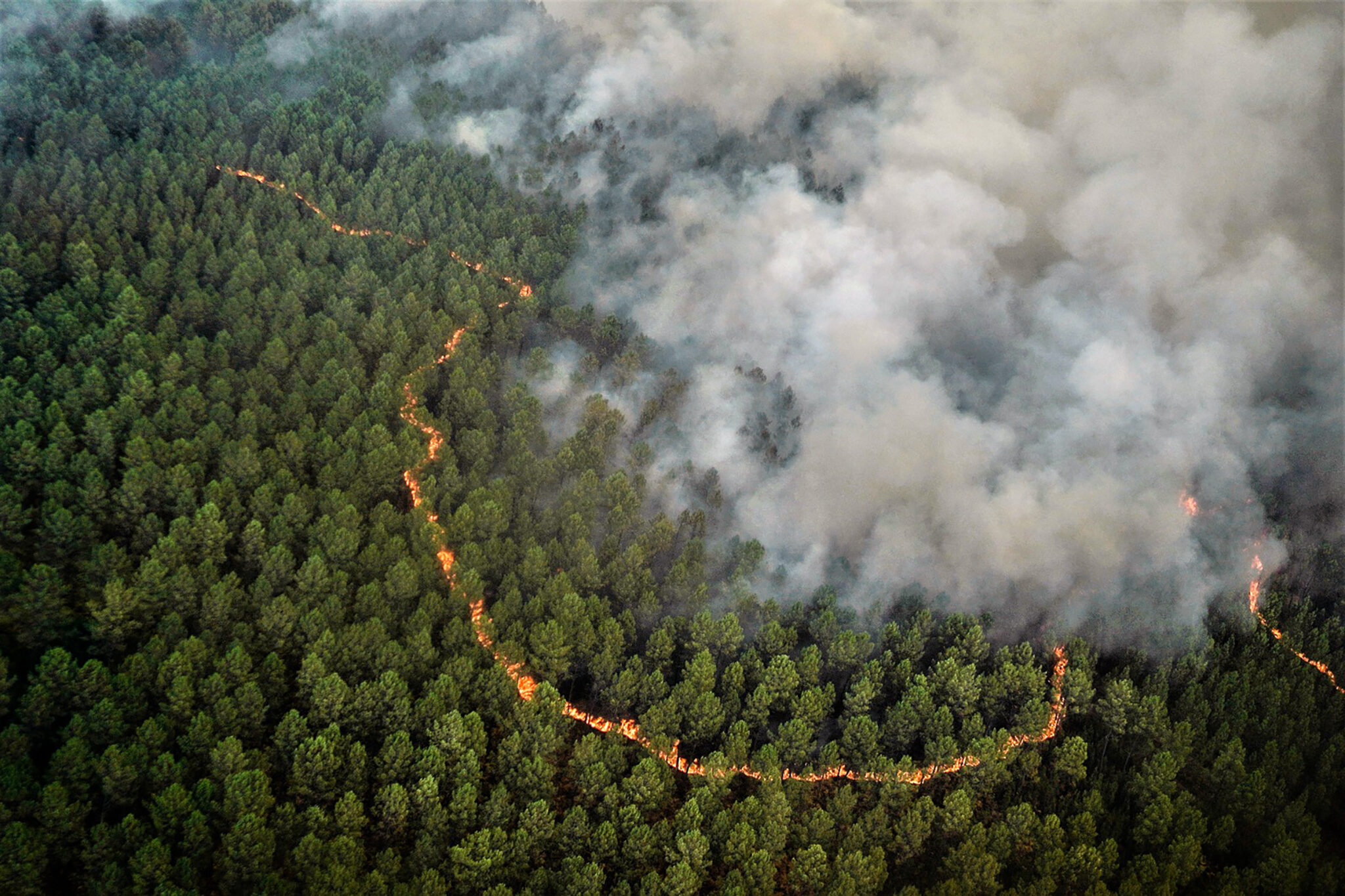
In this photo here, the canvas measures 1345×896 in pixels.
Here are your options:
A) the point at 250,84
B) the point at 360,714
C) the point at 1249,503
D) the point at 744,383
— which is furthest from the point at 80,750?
the point at 1249,503

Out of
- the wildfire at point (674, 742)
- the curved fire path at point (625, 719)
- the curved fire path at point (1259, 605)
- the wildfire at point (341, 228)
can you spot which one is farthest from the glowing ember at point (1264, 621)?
the wildfire at point (341, 228)

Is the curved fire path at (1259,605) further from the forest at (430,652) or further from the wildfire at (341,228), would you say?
the wildfire at (341,228)

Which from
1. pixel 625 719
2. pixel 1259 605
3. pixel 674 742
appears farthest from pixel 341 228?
pixel 1259 605

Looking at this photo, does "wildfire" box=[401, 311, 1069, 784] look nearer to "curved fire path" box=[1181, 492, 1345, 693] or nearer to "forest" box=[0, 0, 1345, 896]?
"forest" box=[0, 0, 1345, 896]

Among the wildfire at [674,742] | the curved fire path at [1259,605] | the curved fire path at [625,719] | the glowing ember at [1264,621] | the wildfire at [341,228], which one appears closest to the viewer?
the wildfire at [674,742]

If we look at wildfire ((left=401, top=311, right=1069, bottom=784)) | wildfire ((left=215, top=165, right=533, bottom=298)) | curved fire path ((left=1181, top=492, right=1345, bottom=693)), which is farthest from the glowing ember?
wildfire ((left=215, top=165, right=533, bottom=298))

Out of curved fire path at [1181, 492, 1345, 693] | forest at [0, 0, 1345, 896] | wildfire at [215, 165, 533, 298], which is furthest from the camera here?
wildfire at [215, 165, 533, 298]

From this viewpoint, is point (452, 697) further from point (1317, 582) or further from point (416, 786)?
point (1317, 582)
